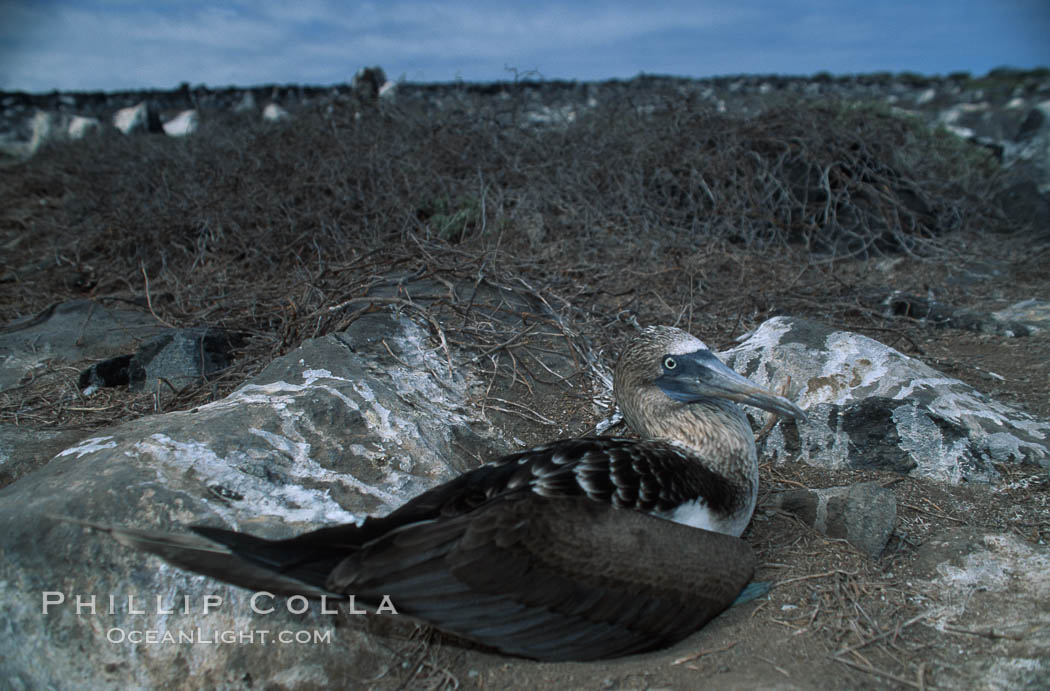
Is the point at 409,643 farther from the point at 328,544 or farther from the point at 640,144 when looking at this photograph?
the point at 640,144

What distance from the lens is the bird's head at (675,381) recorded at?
2.84 m

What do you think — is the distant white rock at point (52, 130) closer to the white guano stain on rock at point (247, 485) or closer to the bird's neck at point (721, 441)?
the white guano stain on rock at point (247, 485)

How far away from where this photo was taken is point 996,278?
21.8 feet

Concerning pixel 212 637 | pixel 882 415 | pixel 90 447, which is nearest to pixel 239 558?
pixel 212 637

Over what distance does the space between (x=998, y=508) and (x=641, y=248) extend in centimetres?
418

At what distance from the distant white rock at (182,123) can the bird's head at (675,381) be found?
12.7 m

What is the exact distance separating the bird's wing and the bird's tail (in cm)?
9

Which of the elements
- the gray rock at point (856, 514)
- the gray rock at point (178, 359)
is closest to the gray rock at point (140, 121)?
the gray rock at point (178, 359)

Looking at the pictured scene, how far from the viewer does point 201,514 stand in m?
2.48

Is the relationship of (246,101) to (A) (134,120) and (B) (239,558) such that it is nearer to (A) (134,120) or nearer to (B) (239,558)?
(A) (134,120)

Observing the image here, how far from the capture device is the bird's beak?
2812mm

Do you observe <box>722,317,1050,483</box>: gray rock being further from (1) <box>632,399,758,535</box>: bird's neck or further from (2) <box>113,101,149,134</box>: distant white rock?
(2) <box>113,101,149,134</box>: distant white rock

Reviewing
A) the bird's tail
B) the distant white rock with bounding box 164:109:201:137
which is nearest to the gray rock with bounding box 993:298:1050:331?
the bird's tail

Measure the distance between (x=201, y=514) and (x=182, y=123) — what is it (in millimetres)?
14407
